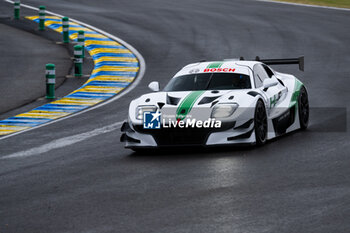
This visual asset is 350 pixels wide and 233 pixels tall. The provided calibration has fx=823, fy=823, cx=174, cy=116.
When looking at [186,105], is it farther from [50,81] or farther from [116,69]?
[116,69]

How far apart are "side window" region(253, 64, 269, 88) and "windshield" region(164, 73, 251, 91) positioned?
0.21 m

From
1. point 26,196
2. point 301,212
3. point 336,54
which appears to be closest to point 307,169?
point 301,212

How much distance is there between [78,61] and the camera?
23891 millimetres

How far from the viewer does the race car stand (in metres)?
12.5

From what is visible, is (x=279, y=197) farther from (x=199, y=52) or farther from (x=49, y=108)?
(x=199, y=52)

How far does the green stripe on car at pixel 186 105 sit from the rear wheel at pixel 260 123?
96cm

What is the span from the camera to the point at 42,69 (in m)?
25.2

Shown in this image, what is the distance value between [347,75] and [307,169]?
11567 mm

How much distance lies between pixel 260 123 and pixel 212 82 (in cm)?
128

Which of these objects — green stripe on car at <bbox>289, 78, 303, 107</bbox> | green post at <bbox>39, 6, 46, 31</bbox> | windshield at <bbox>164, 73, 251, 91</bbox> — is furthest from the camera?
green post at <bbox>39, 6, 46, 31</bbox>

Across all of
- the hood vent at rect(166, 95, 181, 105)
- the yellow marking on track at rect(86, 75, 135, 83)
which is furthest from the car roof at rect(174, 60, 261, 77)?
the yellow marking on track at rect(86, 75, 135, 83)

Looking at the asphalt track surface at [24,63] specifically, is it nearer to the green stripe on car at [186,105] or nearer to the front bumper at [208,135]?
the green stripe on car at [186,105]

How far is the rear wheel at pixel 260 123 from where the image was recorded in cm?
1277

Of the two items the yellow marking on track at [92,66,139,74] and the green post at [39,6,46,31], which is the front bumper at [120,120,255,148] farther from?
the green post at [39,6,46,31]
